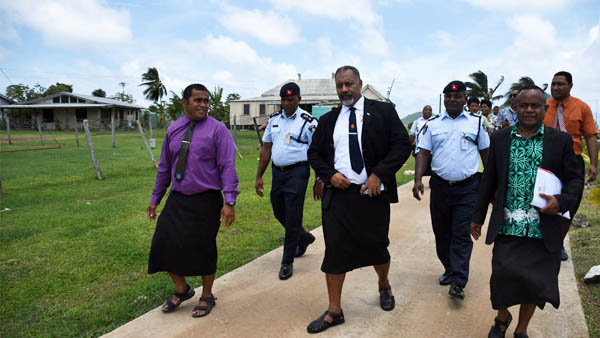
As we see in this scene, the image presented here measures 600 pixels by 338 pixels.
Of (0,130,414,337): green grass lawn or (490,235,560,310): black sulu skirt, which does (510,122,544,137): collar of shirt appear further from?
(0,130,414,337): green grass lawn

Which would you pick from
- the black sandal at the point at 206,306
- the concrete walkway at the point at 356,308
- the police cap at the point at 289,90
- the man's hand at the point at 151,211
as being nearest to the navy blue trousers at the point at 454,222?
the concrete walkway at the point at 356,308

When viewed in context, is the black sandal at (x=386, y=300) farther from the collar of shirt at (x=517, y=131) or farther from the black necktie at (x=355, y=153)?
the collar of shirt at (x=517, y=131)

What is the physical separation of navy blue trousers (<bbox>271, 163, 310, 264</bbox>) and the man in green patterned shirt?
2.20 metres

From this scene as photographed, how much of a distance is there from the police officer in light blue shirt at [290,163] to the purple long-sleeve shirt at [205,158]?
1.26 m

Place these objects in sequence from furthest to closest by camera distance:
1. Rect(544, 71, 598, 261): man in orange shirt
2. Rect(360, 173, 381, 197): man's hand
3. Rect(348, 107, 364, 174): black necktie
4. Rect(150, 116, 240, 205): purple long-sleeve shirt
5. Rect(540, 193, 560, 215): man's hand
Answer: Rect(544, 71, 598, 261): man in orange shirt, Rect(150, 116, 240, 205): purple long-sleeve shirt, Rect(348, 107, 364, 174): black necktie, Rect(360, 173, 381, 197): man's hand, Rect(540, 193, 560, 215): man's hand

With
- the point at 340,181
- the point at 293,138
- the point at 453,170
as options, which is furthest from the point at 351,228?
the point at 293,138

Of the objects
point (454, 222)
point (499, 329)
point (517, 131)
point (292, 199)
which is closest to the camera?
point (517, 131)

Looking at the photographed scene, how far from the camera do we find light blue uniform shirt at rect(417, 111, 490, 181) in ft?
14.8

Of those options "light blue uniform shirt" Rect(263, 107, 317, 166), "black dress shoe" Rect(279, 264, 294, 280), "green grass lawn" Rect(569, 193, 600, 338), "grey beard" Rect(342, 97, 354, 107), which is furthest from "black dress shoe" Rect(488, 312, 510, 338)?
"light blue uniform shirt" Rect(263, 107, 317, 166)

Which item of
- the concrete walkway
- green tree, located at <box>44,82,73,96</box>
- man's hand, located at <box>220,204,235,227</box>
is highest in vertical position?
green tree, located at <box>44,82,73,96</box>

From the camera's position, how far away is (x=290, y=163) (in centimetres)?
508

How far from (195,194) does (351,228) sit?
129 centimetres

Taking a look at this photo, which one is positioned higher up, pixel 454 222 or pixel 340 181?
pixel 340 181

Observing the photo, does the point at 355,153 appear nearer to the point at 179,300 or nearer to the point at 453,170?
the point at 453,170
